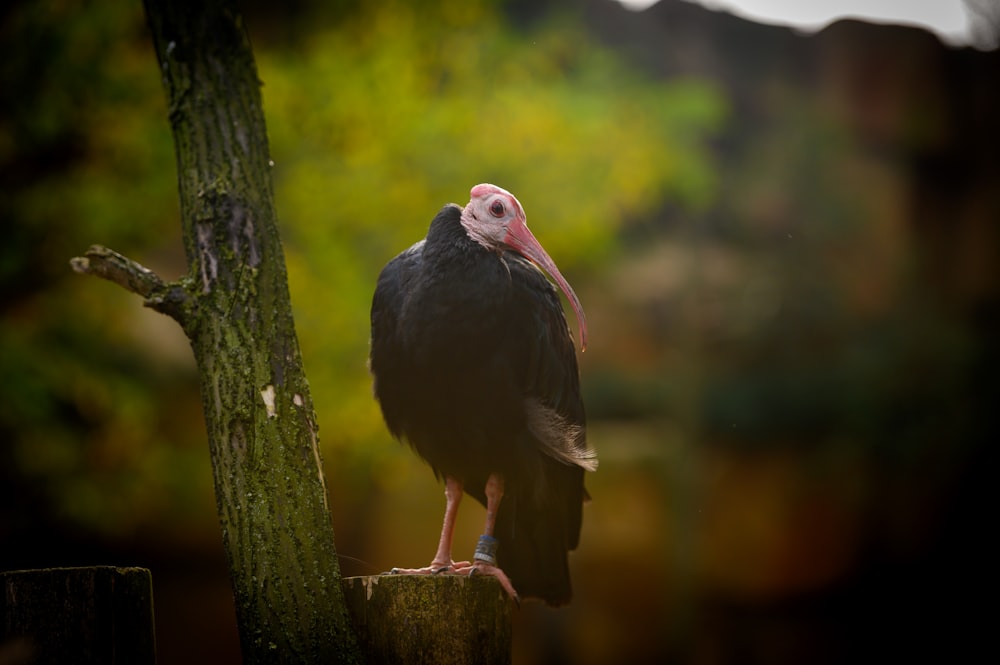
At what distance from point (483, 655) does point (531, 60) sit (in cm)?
770

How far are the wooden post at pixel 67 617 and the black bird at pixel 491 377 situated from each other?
948 mm

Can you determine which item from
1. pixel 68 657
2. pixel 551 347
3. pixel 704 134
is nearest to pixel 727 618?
pixel 704 134

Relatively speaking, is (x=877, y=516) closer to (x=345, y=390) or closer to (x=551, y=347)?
(x=345, y=390)

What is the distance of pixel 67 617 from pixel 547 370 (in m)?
1.67

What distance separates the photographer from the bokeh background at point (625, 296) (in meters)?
7.83

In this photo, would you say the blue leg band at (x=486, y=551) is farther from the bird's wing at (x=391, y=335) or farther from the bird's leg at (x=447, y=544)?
the bird's wing at (x=391, y=335)

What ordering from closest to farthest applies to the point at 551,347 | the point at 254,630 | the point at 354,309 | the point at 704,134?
the point at 254,630 → the point at 551,347 → the point at 354,309 → the point at 704,134

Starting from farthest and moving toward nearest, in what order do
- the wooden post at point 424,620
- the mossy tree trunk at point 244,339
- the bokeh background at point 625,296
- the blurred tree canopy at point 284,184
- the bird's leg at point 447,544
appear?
the bokeh background at point 625,296 → the blurred tree canopy at point 284,184 → the bird's leg at point 447,544 → the wooden post at point 424,620 → the mossy tree trunk at point 244,339

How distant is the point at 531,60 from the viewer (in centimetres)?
969

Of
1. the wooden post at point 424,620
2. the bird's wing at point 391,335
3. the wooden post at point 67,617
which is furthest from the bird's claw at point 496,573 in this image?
the wooden post at point 67,617

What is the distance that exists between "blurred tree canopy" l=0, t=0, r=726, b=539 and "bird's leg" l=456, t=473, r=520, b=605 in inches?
194

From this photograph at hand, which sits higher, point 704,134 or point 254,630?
point 704,134

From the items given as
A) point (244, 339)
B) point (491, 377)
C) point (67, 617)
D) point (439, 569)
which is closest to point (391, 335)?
point (491, 377)

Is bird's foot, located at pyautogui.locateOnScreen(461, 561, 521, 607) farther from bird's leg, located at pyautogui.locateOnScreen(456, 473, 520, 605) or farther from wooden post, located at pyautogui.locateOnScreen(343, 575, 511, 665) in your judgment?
wooden post, located at pyautogui.locateOnScreen(343, 575, 511, 665)
